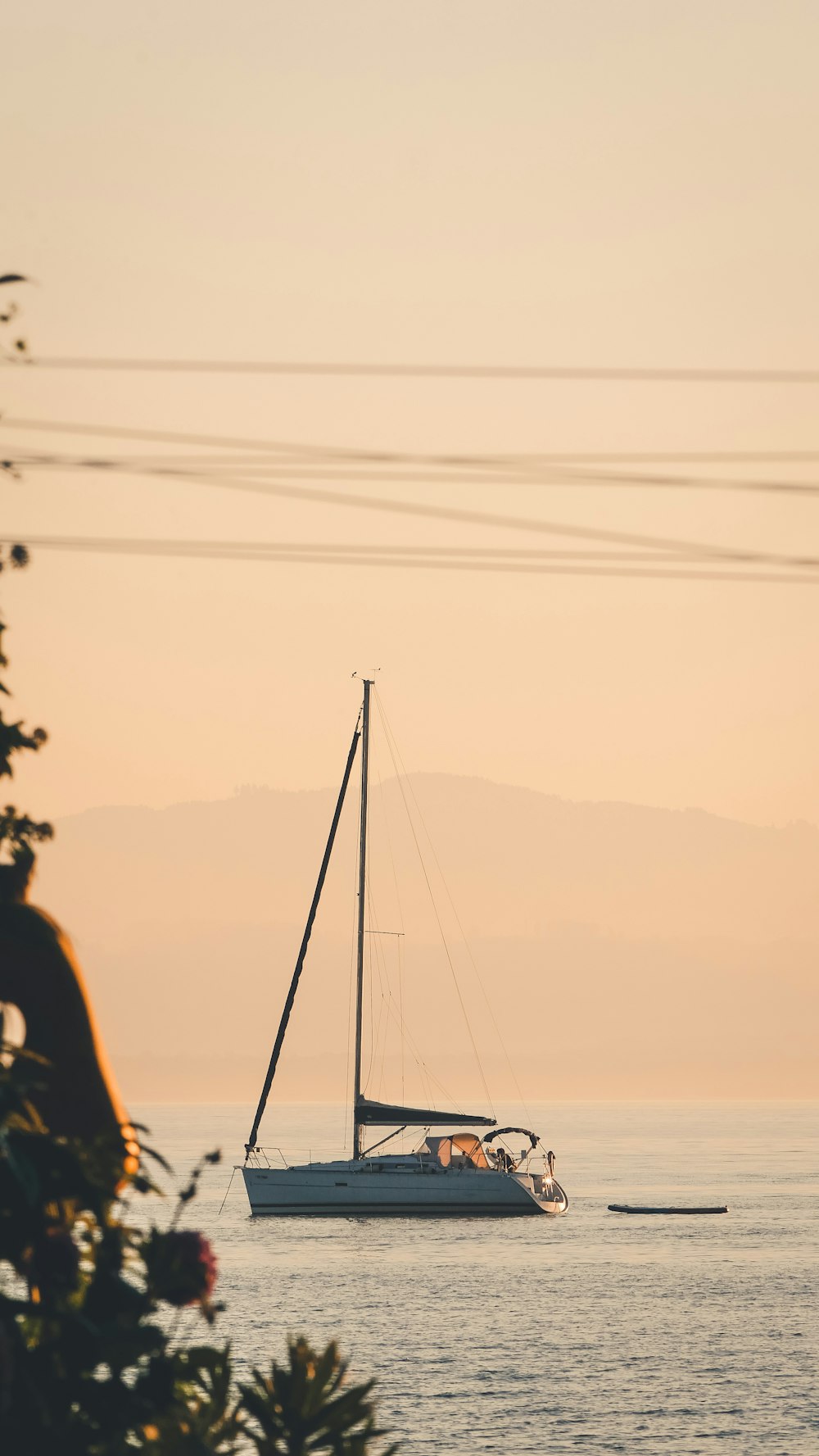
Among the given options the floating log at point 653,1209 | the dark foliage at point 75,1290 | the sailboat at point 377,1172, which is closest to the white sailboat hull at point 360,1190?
the sailboat at point 377,1172

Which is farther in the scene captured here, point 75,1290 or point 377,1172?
point 377,1172

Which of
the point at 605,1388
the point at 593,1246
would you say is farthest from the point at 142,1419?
the point at 593,1246

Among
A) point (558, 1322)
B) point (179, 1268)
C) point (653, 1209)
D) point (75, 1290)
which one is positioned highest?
point (653, 1209)

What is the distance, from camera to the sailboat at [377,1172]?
80.2 metres

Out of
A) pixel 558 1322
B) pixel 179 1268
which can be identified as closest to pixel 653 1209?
pixel 558 1322

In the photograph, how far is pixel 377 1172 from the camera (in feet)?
279

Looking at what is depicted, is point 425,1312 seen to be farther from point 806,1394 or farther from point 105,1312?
point 105,1312

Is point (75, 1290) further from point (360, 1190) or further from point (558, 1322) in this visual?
point (360, 1190)

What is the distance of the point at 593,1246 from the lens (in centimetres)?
9625

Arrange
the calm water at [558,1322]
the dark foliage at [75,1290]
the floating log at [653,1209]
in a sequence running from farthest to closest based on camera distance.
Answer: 1. the floating log at [653,1209]
2. the calm water at [558,1322]
3. the dark foliage at [75,1290]

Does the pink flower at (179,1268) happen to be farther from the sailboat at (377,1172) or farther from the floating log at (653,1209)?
the floating log at (653,1209)

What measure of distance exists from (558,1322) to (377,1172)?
21303 millimetres

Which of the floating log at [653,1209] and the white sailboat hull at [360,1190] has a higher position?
the floating log at [653,1209]

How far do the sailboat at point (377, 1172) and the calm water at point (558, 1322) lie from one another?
255 cm
